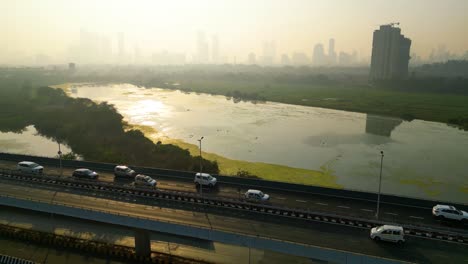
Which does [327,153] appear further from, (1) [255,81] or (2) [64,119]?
(1) [255,81]

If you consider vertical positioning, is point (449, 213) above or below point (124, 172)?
above

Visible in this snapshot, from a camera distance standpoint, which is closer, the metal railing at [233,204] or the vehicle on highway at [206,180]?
the metal railing at [233,204]

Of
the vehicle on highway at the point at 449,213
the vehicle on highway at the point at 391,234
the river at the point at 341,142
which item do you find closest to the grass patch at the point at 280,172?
the river at the point at 341,142

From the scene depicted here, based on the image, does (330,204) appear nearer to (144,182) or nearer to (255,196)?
(255,196)

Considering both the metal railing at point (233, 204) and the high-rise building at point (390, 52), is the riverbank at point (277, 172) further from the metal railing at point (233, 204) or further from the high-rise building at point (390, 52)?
the high-rise building at point (390, 52)

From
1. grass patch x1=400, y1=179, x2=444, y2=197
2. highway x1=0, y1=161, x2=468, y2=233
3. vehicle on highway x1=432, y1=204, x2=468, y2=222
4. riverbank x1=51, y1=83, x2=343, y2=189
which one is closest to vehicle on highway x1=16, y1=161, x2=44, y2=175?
highway x1=0, y1=161, x2=468, y2=233

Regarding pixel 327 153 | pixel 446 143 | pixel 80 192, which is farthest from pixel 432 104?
pixel 80 192

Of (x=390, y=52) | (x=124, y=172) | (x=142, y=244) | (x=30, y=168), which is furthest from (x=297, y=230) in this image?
(x=390, y=52)
